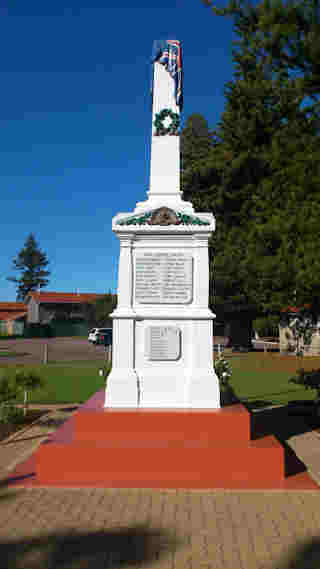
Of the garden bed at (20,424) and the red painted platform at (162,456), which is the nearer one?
the red painted platform at (162,456)

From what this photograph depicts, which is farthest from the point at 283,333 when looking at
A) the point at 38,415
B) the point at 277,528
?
the point at 277,528

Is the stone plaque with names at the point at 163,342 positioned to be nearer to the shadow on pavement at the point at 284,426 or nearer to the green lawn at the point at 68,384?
A: the shadow on pavement at the point at 284,426

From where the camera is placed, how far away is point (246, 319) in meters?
32.4

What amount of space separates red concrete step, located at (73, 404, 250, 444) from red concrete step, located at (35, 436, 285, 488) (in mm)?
77

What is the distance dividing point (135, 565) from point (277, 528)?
151 cm

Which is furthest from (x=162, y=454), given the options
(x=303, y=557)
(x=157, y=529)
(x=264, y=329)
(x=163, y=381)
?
(x=264, y=329)

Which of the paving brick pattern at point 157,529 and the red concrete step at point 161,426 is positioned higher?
the red concrete step at point 161,426

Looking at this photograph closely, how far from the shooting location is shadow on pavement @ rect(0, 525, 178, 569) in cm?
391

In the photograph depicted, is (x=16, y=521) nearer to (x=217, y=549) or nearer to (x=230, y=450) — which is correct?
(x=217, y=549)

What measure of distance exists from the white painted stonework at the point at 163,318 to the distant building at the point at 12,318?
55854 mm

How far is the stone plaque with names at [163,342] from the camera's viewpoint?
6789 millimetres

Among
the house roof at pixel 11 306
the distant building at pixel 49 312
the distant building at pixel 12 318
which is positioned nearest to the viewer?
the distant building at pixel 49 312

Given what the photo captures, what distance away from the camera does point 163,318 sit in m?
6.86

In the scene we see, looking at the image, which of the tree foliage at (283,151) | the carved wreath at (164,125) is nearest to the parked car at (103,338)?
the tree foliage at (283,151)
